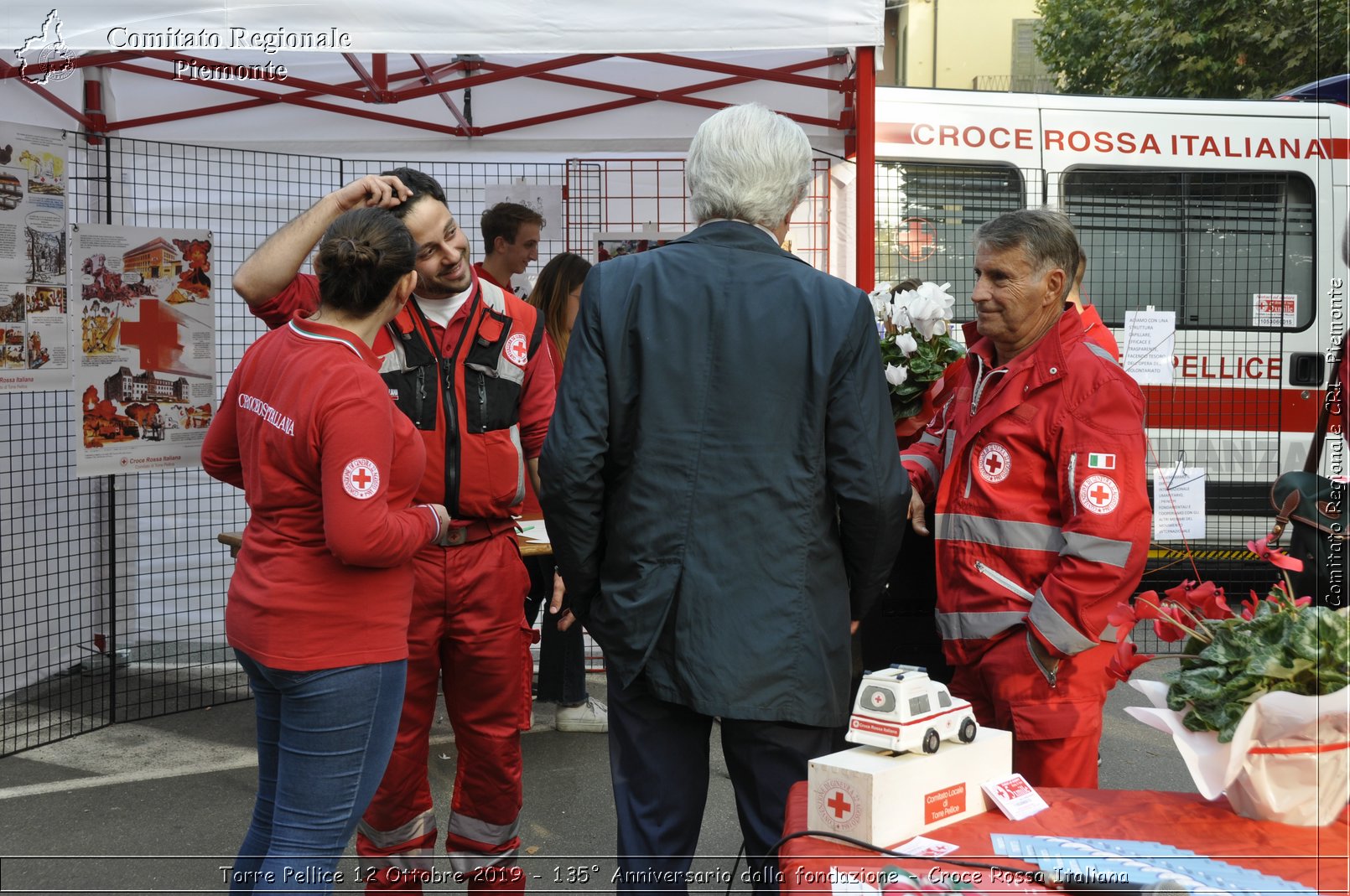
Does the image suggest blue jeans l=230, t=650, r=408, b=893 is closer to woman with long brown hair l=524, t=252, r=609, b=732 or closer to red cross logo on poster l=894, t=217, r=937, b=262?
woman with long brown hair l=524, t=252, r=609, b=732

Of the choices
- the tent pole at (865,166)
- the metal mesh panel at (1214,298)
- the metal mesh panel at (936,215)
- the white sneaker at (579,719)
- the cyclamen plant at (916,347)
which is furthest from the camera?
the metal mesh panel at (1214,298)

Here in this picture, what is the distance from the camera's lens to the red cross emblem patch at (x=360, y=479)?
2252 millimetres

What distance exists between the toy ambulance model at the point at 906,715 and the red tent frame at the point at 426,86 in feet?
13.0

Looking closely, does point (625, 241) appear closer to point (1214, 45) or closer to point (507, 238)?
point (507, 238)

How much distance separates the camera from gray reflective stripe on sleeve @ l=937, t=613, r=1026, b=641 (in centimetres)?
256

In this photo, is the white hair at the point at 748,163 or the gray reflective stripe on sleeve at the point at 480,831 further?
the gray reflective stripe on sleeve at the point at 480,831

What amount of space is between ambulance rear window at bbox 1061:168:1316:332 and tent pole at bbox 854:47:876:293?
3733 millimetres

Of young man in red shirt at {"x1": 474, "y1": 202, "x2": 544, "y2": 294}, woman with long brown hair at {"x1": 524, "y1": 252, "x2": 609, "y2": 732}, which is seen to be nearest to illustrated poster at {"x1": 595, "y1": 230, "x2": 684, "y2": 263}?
woman with long brown hair at {"x1": 524, "y1": 252, "x2": 609, "y2": 732}

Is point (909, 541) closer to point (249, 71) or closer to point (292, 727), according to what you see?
point (292, 727)

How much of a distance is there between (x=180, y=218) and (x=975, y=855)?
5180mm

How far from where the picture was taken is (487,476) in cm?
284

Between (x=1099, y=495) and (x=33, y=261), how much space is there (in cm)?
418

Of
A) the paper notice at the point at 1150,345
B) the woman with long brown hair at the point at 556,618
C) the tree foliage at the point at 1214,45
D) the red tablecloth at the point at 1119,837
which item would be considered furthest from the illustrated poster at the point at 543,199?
the tree foliage at the point at 1214,45

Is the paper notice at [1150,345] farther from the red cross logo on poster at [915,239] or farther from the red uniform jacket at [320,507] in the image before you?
the red uniform jacket at [320,507]
